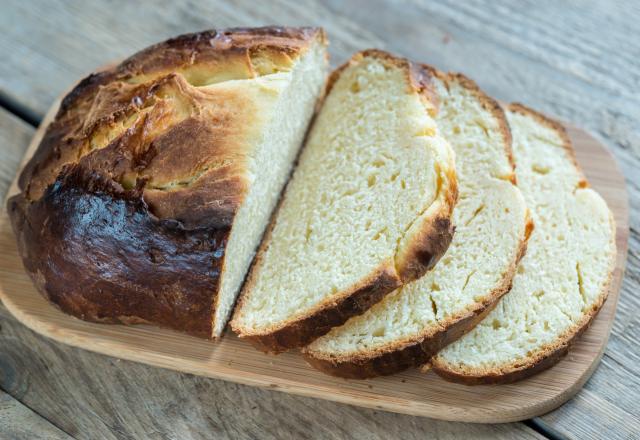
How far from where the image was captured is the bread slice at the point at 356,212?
3.07 meters

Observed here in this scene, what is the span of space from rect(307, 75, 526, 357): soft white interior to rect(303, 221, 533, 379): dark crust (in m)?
0.03

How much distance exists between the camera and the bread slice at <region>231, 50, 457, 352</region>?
307 cm

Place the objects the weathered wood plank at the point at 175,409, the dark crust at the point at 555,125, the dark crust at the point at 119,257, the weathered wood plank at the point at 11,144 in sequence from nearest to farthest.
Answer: the dark crust at the point at 119,257, the weathered wood plank at the point at 175,409, the dark crust at the point at 555,125, the weathered wood plank at the point at 11,144

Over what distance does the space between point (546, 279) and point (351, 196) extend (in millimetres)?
957

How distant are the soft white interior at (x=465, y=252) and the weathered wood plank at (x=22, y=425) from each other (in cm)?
121

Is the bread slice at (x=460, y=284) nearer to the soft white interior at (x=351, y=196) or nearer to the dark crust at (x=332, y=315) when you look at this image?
the dark crust at (x=332, y=315)

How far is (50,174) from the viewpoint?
3297 mm

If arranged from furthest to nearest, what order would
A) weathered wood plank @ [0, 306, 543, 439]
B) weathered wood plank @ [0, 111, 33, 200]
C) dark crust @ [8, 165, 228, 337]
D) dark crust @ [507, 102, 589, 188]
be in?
1. weathered wood plank @ [0, 111, 33, 200]
2. dark crust @ [507, 102, 589, 188]
3. weathered wood plank @ [0, 306, 543, 439]
4. dark crust @ [8, 165, 228, 337]

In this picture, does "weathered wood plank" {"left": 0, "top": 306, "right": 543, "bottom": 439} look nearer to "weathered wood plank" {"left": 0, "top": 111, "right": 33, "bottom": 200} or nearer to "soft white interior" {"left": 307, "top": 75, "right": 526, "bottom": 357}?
"soft white interior" {"left": 307, "top": 75, "right": 526, "bottom": 357}

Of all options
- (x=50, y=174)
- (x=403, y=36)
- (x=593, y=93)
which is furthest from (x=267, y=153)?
(x=593, y=93)

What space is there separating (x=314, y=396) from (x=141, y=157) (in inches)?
49.6

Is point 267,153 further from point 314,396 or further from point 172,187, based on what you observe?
point 314,396

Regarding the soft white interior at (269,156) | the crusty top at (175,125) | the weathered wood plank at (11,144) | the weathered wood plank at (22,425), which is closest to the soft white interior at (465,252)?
the soft white interior at (269,156)

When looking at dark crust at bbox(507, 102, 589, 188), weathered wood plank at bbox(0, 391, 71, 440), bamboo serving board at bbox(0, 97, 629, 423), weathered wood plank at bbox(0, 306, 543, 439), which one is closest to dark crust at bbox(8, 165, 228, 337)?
bamboo serving board at bbox(0, 97, 629, 423)
